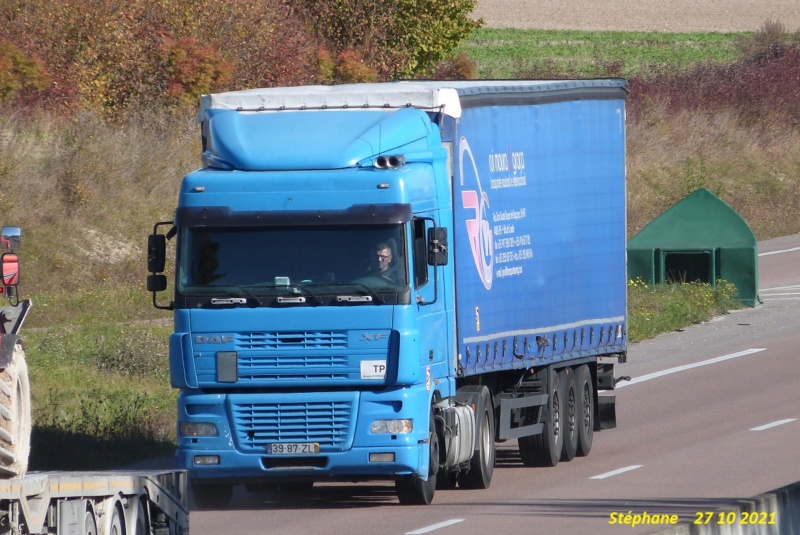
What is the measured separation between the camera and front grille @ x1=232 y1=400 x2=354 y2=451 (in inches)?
551

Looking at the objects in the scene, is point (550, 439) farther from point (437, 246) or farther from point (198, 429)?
point (198, 429)

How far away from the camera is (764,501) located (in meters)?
10.1

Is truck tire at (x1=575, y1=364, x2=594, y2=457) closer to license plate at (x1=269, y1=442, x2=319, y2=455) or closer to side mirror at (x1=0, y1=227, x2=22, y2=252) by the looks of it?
license plate at (x1=269, y1=442, x2=319, y2=455)

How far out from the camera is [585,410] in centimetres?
1877

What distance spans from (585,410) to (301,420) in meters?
5.63

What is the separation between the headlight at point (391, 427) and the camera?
14.0m

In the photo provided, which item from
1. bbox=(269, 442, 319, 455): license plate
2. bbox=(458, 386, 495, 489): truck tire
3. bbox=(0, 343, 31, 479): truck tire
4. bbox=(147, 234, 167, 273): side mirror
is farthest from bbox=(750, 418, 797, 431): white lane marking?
bbox=(0, 343, 31, 479): truck tire

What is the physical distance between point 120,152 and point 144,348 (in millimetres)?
11861

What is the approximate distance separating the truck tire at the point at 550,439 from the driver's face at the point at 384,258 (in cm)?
403

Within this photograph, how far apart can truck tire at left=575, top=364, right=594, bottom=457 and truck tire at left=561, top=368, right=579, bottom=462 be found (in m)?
0.09

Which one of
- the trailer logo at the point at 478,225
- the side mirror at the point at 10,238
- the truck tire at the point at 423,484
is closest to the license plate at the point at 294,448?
the truck tire at the point at 423,484

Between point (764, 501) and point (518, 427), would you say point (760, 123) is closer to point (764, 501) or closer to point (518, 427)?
point (518, 427)

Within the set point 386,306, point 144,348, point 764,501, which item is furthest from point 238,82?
point 764,501

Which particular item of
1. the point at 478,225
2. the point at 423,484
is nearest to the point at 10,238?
the point at 423,484
